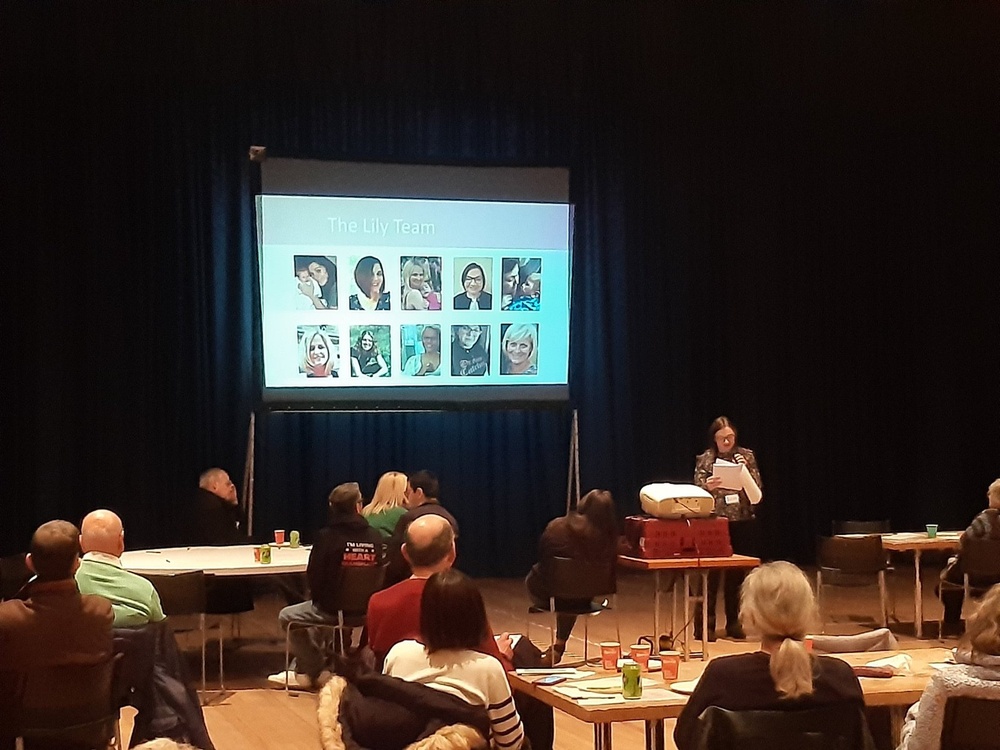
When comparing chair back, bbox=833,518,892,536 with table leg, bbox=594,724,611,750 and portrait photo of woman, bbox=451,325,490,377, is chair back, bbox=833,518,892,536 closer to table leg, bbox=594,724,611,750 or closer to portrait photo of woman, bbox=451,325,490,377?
portrait photo of woman, bbox=451,325,490,377

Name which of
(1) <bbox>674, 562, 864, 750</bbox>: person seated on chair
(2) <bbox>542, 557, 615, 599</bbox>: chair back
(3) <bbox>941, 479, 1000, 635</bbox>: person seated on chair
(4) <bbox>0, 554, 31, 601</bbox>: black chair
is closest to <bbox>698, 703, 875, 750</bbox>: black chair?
(1) <bbox>674, 562, 864, 750</bbox>: person seated on chair

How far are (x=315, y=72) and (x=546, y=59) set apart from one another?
1955 mm

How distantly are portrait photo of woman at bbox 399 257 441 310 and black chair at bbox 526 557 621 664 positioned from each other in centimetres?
327

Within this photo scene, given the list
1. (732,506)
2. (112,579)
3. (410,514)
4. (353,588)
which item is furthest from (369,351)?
(112,579)

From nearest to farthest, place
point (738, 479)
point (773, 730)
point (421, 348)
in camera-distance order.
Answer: point (773, 730) < point (738, 479) < point (421, 348)

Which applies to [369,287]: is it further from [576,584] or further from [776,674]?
[776,674]

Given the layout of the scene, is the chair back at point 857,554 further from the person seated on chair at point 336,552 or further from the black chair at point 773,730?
the black chair at point 773,730

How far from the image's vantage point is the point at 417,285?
9.52 m

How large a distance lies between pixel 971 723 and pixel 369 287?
6.79 metres

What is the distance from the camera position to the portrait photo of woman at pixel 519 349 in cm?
977

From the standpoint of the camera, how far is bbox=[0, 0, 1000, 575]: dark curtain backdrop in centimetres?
970

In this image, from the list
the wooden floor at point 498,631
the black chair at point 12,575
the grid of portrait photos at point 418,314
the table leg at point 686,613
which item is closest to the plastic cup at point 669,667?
the wooden floor at point 498,631

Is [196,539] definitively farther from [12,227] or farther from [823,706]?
[823,706]

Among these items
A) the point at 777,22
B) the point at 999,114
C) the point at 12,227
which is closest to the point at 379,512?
the point at 12,227
